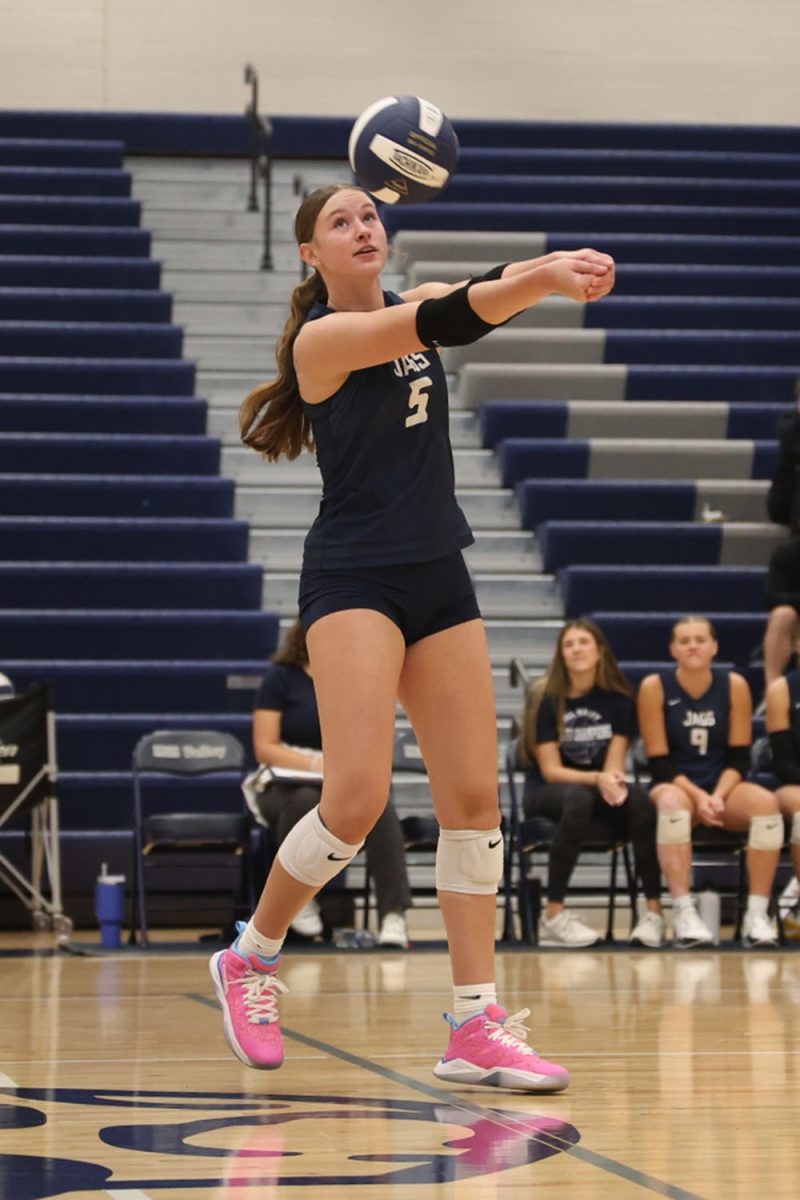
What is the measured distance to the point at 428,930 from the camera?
7.59 m

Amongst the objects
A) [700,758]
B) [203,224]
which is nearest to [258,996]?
[700,758]

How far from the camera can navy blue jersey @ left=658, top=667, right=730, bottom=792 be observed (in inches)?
283

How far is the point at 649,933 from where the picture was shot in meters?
6.71

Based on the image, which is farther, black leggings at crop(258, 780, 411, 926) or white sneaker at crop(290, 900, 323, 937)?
white sneaker at crop(290, 900, 323, 937)

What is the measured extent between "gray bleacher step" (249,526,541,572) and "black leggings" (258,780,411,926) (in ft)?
7.78

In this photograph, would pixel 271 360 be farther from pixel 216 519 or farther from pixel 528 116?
pixel 528 116

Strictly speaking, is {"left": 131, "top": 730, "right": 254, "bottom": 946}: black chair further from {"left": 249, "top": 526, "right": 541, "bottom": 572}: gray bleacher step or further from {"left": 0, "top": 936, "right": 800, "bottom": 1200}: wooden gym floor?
{"left": 249, "top": 526, "right": 541, "bottom": 572}: gray bleacher step

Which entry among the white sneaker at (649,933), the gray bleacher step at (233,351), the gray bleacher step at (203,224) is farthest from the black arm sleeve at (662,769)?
the gray bleacher step at (203,224)

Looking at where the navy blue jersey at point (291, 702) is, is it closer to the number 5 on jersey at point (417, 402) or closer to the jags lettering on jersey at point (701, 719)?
the jags lettering on jersey at point (701, 719)

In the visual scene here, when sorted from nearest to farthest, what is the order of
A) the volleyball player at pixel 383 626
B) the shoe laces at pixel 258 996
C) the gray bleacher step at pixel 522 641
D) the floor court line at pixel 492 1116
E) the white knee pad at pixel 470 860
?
the floor court line at pixel 492 1116
the volleyball player at pixel 383 626
the white knee pad at pixel 470 860
the shoe laces at pixel 258 996
the gray bleacher step at pixel 522 641

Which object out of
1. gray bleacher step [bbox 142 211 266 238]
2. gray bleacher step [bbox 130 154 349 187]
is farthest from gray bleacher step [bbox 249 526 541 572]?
gray bleacher step [bbox 130 154 349 187]

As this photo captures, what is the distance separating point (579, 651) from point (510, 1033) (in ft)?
12.5

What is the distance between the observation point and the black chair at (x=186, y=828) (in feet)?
22.5

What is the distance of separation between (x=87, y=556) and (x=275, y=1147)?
6226mm
